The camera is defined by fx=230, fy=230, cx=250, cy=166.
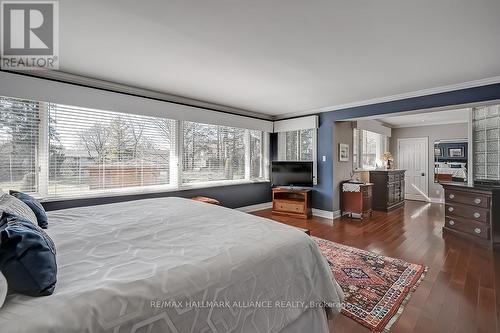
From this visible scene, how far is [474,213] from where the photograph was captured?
3.46 metres

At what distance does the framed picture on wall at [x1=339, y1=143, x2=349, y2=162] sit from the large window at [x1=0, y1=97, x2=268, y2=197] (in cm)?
245

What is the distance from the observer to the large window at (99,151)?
2.75 metres

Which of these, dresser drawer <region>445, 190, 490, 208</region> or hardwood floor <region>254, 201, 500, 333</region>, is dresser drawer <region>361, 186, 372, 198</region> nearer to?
hardwood floor <region>254, 201, 500, 333</region>

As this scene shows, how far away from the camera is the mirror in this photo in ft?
20.1

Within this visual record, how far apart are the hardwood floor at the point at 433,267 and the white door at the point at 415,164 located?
2.12m

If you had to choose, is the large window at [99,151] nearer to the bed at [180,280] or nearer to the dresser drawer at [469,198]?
the bed at [180,280]

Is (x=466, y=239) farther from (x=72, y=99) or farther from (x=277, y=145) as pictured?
(x=72, y=99)

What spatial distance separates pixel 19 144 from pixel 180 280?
3.13m

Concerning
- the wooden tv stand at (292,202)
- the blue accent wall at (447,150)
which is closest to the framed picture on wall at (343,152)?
the wooden tv stand at (292,202)

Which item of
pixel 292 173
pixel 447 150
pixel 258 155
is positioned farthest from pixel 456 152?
pixel 258 155

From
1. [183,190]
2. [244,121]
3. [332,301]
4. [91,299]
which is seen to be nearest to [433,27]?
[332,301]

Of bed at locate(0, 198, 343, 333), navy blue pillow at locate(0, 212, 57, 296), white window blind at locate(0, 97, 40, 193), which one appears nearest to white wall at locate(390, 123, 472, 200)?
bed at locate(0, 198, 343, 333)

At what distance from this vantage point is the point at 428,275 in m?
2.42

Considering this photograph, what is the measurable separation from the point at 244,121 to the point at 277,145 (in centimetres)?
120
